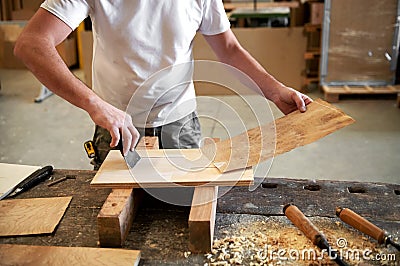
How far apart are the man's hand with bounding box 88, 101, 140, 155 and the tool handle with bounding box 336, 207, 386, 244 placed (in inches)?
21.9

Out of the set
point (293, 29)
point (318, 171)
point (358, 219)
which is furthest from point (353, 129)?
point (358, 219)

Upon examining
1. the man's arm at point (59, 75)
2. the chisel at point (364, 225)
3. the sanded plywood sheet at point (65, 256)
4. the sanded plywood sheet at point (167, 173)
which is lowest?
the sanded plywood sheet at point (65, 256)

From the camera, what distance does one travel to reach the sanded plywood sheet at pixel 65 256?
1.01 meters

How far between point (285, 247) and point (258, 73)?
66 cm

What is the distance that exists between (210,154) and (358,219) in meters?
0.42

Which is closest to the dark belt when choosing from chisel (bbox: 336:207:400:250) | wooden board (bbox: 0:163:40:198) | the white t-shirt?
the white t-shirt

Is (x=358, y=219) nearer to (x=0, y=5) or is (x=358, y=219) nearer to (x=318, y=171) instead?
(x=318, y=171)

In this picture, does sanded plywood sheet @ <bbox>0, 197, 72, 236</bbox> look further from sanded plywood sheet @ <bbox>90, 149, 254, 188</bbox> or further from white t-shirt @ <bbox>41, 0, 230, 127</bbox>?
white t-shirt @ <bbox>41, 0, 230, 127</bbox>

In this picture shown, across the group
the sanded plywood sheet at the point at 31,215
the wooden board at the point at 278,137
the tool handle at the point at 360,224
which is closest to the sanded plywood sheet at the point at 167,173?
the wooden board at the point at 278,137

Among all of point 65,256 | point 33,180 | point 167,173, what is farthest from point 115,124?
point 33,180

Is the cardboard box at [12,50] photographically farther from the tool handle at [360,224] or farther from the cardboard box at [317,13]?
the tool handle at [360,224]

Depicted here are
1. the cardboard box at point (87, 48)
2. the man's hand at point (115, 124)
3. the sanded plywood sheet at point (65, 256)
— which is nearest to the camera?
the sanded plywood sheet at point (65, 256)

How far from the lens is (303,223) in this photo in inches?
43.6

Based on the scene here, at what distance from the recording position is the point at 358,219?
1.13 meters
